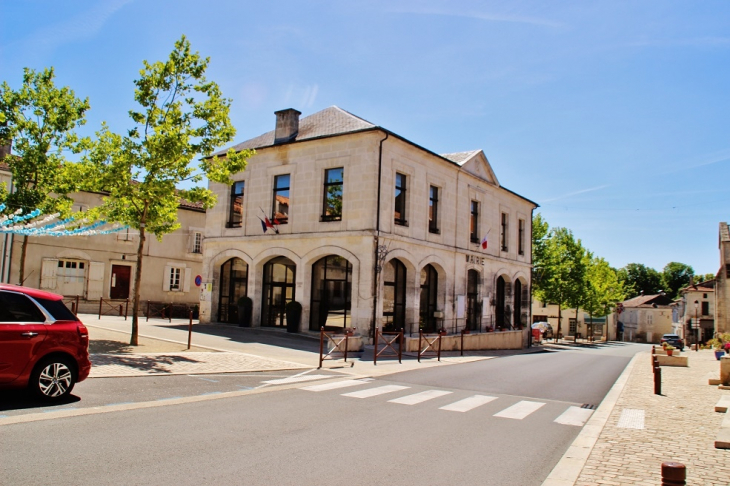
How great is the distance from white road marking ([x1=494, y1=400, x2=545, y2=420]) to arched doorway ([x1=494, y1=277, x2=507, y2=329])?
70.6 feet

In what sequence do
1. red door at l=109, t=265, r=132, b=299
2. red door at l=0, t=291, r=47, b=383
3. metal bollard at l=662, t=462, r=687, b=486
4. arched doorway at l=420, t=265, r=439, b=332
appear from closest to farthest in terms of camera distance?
metal bollard at l=662, t=462, r=687, b=486, red door at l=0, t=291, r=47, b=383, arched doorway at l=420, t=265, r=439, b=332, red door at l=109, t=265, r=132, b=299

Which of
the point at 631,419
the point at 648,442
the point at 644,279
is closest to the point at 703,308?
the point at 644,279

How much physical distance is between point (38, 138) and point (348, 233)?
11370 mm

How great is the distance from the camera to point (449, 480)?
5340 millimetres

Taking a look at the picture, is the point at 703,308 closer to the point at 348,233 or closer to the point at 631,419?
the point at 348,233

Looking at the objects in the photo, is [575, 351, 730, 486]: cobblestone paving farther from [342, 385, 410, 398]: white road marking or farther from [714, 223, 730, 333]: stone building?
[714, 223, 730, 333]: stone building

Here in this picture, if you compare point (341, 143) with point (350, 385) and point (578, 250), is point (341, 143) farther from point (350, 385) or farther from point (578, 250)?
point (578, 250)

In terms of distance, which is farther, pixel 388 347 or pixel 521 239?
pixel 521 239

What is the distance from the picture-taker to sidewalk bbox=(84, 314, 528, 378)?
476 inches

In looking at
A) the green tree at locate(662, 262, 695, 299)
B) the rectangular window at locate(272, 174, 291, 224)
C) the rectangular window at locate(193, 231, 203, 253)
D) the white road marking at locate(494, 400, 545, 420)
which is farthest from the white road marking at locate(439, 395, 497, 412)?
the green tree at locate(662, 262, 695, 299)

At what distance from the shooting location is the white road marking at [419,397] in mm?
9838

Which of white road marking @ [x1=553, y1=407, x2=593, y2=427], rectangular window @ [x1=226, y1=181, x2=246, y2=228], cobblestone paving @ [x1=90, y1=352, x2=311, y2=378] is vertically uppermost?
rectangular window @ [x1=226, y1=181, x2=246, y2=228]

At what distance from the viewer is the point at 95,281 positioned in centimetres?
2891

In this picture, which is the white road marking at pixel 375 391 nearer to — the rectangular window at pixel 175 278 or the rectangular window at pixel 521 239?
the rectangular window at pixel 175 278
